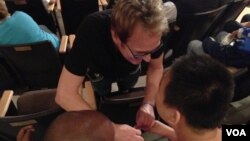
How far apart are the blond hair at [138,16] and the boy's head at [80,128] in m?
0.34

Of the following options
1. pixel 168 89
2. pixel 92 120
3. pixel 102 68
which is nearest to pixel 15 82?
pixel 102 68

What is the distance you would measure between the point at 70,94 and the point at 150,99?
0.39 m

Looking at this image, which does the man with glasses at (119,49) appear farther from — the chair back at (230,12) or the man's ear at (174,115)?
the chair back at (230,12)

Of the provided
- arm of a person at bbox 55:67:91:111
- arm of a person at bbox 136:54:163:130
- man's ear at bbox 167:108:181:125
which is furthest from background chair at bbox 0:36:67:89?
man's ear at bbox 167:108:181:125

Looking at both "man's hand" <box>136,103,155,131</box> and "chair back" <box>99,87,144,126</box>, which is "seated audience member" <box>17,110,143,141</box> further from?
"man's hand" <box>136,103,155,131</box>

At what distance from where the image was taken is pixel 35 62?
2.09 metres

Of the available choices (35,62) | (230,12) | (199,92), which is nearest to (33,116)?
(199,92)

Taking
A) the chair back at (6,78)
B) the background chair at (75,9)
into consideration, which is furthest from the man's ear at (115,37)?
the background chair at (75,9)

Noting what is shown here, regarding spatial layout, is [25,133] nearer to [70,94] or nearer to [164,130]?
[70,94]

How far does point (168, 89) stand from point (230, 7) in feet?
4.71

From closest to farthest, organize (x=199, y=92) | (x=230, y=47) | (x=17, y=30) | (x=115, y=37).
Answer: (x=199, y=92) < (x=115, y=37) < (x=230, y=47) < (x=17, y=30)

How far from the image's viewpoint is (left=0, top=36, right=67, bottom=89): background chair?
6.35 ft

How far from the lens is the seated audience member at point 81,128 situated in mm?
952

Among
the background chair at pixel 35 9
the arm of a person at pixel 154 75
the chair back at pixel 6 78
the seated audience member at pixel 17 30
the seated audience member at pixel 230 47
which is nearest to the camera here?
the arm of a person at pixel 154 75
